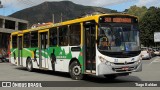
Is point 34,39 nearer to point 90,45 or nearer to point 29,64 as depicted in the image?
point 29,64

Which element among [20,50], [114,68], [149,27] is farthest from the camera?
[149,27]

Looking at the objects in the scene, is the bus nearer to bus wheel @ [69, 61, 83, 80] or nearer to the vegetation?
bus wheel @ [69, 61, 83, 80]

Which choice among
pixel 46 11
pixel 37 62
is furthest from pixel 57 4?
pixel 37 62

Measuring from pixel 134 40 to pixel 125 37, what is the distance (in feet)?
1.62

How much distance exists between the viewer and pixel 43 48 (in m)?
20.7

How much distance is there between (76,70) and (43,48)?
449cm

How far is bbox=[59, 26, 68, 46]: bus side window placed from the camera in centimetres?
1778

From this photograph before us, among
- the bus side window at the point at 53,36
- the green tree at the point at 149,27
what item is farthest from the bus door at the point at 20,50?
the green tree at the point at 149,27

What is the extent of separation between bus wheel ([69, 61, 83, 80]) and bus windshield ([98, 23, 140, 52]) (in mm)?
1951

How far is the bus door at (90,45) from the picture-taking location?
15547 mm

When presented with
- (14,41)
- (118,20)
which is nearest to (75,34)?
(118,20)

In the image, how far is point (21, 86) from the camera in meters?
14.2

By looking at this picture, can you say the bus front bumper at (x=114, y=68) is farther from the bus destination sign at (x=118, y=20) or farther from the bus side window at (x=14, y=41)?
the bus side window at (x=14, y=41)

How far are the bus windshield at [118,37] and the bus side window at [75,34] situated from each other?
1638 mm
